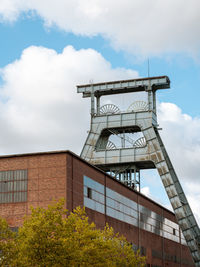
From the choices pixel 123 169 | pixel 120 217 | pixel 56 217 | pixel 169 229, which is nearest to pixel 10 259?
pixel 56 217

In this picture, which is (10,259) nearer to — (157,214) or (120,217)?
(120,217)

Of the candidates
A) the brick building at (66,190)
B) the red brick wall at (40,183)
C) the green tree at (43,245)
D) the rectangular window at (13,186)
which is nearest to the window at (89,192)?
the brick building at (66,190)

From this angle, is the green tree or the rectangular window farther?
the rectangular window

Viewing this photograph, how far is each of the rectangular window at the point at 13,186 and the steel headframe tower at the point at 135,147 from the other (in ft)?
76.6

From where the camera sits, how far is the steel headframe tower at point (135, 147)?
6084 centimetres

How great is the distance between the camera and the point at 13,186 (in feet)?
132

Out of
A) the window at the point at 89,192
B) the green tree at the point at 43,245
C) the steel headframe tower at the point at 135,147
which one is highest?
the steel headframe tower at the point at 135,147

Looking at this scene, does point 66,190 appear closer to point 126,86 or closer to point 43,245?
point 43,245

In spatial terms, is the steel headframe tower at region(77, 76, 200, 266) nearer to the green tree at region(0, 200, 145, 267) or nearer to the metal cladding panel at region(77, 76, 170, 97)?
the metal cladding panel at region(77, 76, 170, 97)

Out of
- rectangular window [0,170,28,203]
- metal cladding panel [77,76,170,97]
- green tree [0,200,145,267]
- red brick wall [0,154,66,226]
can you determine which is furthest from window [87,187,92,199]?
metal cladding panel [77,76,170,97]

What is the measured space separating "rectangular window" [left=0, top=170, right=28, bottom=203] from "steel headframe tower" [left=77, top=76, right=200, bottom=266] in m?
23.3

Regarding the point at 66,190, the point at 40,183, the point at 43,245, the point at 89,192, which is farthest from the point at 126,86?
the point at 43,245

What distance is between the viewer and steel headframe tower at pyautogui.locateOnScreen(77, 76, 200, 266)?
60.8 metres

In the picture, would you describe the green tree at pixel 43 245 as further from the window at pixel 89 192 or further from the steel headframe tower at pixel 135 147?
the steel headframe tower at pixel 135 147
